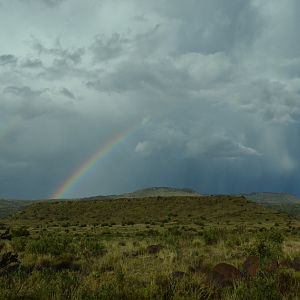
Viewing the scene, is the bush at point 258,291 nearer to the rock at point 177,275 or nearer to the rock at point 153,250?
the rock at point 177,275

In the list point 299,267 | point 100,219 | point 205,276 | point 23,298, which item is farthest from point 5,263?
point 100,219

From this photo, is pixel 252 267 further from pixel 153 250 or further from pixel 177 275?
pixel 153 250

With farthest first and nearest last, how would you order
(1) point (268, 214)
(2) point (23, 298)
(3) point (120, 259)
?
(1) point (268, 214) → (3) point (120, 259) → (2) point (23, 298)

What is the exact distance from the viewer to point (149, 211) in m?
83.6

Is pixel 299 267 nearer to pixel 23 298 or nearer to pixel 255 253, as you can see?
pixel 255 253

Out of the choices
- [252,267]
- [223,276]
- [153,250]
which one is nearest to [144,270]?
[223,276]

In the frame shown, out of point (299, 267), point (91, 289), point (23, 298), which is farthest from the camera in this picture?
point (299, 267)

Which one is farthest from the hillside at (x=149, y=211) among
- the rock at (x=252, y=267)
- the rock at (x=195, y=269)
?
the rock at (x=252, y=267)

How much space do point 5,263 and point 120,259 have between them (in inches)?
197

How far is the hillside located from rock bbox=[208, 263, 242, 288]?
58614 mm

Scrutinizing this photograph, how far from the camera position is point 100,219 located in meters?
77.8

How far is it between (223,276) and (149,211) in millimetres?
72108

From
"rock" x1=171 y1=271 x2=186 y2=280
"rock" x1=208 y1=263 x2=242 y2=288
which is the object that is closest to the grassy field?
"rock" x1=171 y1=271 x2=186 y2=280

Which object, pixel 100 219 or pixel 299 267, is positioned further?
pixel 100 219
